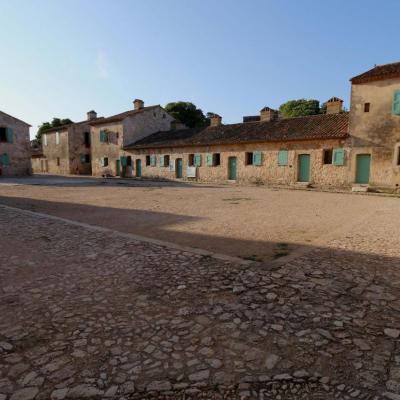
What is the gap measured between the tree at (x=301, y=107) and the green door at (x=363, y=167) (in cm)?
2647

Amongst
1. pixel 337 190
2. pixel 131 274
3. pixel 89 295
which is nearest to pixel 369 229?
pixel 131 274

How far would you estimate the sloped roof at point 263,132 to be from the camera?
1944 cm

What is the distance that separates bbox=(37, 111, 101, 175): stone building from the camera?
36.8m

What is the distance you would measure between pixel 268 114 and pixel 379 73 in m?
9.21

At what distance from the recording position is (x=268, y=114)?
80.8 ft

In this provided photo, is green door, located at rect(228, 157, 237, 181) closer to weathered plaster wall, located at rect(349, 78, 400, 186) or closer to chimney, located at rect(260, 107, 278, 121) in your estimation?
chimney, located at rect(260, 107, 278, 121)

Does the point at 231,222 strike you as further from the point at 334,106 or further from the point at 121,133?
the point at 121,133

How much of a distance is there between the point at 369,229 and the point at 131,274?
569 centimetres

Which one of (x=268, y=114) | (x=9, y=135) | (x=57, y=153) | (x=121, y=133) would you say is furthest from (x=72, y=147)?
(x=268, y=114)

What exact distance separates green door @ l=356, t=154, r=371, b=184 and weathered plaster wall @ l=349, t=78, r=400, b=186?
254 millimetres

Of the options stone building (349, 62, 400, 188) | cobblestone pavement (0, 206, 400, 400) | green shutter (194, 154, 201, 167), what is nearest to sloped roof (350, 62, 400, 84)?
stone building (349, 62, 400, 188)

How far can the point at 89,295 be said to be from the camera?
11.4 feet

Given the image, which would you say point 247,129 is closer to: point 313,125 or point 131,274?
point 313,125

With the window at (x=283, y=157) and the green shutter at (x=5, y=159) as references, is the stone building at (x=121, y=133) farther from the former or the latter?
the window at (x=283, y=157)
